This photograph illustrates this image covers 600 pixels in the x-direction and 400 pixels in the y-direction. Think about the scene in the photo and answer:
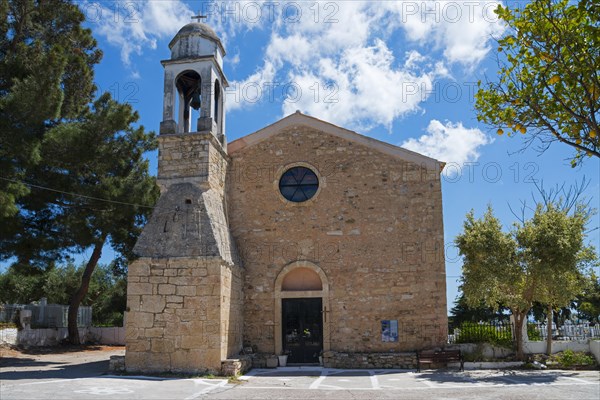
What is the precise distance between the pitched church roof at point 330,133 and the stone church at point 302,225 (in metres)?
0.03

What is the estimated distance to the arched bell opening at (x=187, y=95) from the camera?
53.4 ft

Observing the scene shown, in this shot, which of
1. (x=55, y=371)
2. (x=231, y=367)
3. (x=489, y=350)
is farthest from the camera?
(x=489, y=350)

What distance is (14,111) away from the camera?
12.3 metres

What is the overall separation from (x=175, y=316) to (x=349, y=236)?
5.80 meters

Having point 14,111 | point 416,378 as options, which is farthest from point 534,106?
point 14,111

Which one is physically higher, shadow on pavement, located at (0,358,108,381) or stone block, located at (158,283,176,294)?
stone block, located at (158,283,176,294)

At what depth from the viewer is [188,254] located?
13172 millimetres

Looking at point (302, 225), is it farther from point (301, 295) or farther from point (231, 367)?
point (231, 367)

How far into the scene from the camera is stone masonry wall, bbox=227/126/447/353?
15359 millimetres

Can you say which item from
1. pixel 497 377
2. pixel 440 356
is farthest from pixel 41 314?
pixel 497 377

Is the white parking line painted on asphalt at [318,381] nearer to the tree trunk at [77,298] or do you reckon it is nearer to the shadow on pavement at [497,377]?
the shadow on pavement at [497,377]

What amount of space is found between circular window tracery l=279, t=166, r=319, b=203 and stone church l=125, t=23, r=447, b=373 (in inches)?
1.3

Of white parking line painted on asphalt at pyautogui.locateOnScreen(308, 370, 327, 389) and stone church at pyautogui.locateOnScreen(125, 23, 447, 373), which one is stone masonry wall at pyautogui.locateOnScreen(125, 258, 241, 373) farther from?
white parking line painted on asphalt at pyautogui.locateOnScreen(308, 370, 327, 389)

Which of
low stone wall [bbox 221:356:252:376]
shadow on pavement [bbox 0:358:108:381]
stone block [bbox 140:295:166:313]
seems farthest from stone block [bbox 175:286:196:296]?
shadow on pavement [bbox 0:358:108:381]
